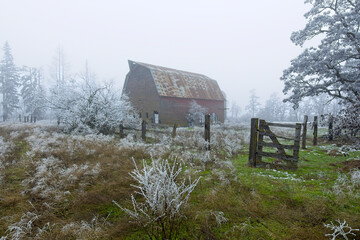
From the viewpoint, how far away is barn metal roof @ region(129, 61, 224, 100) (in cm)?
2780

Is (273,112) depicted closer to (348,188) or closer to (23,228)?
(348,188)

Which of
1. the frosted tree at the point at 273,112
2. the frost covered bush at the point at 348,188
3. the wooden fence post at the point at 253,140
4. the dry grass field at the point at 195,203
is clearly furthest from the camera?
the frosted tree at the point at 273,112

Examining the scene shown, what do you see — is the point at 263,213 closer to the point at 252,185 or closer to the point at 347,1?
the point at 252,185

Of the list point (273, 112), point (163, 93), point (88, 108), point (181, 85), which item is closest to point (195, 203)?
point (88, 108)

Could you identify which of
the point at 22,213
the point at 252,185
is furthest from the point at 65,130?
the point at 252,185

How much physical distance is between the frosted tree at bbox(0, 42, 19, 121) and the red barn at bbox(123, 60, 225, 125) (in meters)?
25.8

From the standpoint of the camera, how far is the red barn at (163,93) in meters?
27.3

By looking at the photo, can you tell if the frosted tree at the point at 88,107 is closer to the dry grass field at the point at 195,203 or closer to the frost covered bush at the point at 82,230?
the dry grass field at the point at 195,203

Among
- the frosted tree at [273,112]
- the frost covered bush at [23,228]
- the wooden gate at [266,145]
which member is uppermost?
the frosted tree at [273,112]

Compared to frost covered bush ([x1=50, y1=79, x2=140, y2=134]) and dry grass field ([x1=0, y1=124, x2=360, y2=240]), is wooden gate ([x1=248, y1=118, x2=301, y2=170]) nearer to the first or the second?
dry grass field ([x1=0, y1=124, x2=360, y2=240])

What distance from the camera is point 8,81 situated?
128 feet

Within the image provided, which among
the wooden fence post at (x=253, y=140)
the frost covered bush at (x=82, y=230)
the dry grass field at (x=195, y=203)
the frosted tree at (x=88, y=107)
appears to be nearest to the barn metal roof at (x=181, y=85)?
the frosted tree at (x=88, y=107)

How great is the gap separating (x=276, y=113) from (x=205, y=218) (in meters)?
69.5

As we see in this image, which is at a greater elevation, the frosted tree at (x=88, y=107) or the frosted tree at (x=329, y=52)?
the frosted tree at (x=329, y=52)
